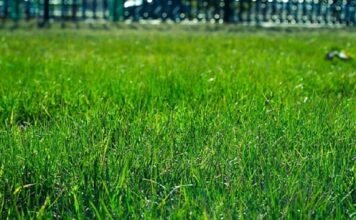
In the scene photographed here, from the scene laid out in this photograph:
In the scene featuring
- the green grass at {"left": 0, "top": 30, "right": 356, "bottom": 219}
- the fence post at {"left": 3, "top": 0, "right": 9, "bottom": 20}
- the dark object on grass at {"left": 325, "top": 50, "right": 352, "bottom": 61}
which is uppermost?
the fence post at {"left": 3, "top": 0, "right": 9, "bottom": 20}

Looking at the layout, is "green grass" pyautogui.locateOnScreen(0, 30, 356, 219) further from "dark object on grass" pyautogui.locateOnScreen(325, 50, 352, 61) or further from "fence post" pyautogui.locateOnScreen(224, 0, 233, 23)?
"fence post" pyautogui.locateOnScreen(224, 0, 233, 23)

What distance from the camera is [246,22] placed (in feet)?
63.5

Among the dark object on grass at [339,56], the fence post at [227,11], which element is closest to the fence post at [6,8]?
the fence post at [227,11]

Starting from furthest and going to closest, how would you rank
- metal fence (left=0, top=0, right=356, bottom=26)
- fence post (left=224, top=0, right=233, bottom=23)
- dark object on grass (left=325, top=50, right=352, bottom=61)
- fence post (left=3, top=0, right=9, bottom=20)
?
fence post (left=224, top=0, right=233, bottom=23) < metal fence (left=0, top=0, right=356, bottom=26) < fence post (left=3, top=0, right=9, bottom=20) < dark object on grass (left=325, top=50, right=352, bottom=61)

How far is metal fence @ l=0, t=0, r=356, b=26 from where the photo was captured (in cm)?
1725

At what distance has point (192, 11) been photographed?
18844mm

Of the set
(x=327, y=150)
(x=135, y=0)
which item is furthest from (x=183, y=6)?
(x=327, y=150)

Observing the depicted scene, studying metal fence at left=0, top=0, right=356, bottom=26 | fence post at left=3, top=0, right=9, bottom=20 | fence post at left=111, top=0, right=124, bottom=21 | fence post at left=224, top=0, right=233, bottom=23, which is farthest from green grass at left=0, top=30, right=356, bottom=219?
fence post at left=224, top=0, right=233, bottom=23

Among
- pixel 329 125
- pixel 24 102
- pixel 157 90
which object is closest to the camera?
pixel 329 125

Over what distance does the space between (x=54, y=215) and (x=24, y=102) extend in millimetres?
1858

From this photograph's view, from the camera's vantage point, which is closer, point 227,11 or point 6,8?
point 6,8

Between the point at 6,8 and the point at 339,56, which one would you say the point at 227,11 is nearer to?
the point at 6,8

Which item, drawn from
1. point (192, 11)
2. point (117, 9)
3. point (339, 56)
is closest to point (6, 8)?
point (117, 9)

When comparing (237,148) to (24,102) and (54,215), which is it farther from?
(24,102)
